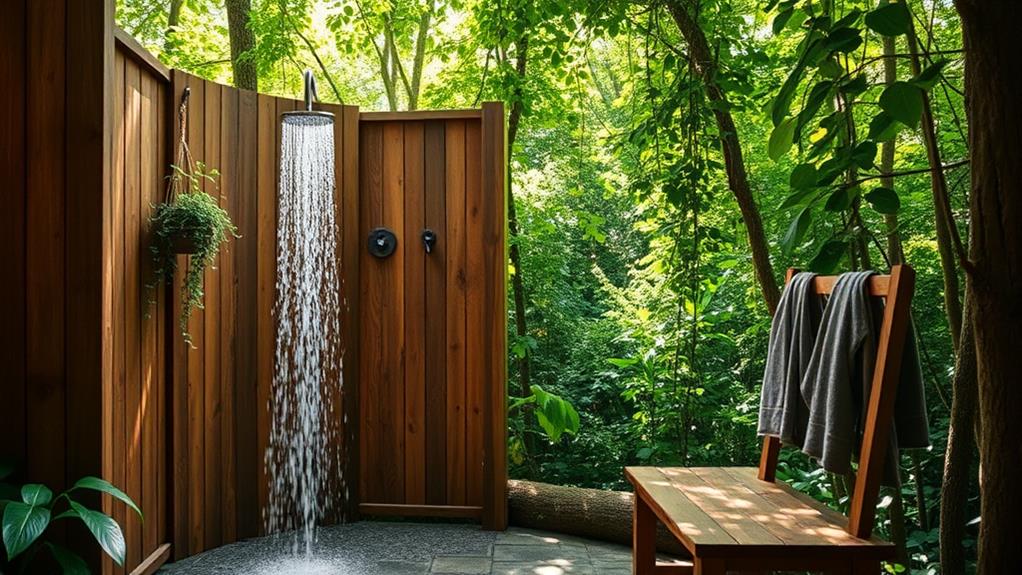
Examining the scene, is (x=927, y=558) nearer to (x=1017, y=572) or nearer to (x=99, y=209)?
(x=1017, y=572)

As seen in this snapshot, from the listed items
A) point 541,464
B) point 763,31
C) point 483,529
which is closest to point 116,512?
point 483,529

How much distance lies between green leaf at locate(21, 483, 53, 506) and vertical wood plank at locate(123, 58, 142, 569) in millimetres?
522

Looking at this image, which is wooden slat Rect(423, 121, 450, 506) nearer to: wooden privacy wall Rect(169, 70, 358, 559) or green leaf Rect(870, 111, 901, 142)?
wooden privacy wall Rect(169, 70, 358, 559)

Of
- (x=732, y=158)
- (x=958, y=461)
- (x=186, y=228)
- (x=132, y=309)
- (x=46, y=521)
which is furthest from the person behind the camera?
(x=732, y=158)

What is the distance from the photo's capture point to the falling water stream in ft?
11.5

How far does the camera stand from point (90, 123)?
7.50 ft

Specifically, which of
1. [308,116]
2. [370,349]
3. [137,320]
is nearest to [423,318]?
[370,349]

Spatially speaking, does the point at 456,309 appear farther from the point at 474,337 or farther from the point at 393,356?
the point at 393,356

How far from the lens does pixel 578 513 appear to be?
366 centimetres

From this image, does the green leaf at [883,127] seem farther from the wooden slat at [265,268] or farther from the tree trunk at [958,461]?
the wooden slat at [265,268]

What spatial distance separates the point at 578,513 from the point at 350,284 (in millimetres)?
1479

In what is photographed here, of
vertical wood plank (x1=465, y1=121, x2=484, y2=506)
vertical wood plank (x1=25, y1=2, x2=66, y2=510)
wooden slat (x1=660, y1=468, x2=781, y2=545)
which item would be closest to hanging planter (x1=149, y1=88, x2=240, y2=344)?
vertical wood plank (x1=25, y1=2, x2=66, y2=510)

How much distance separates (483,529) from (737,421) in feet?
9.49

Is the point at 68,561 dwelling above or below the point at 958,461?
below
